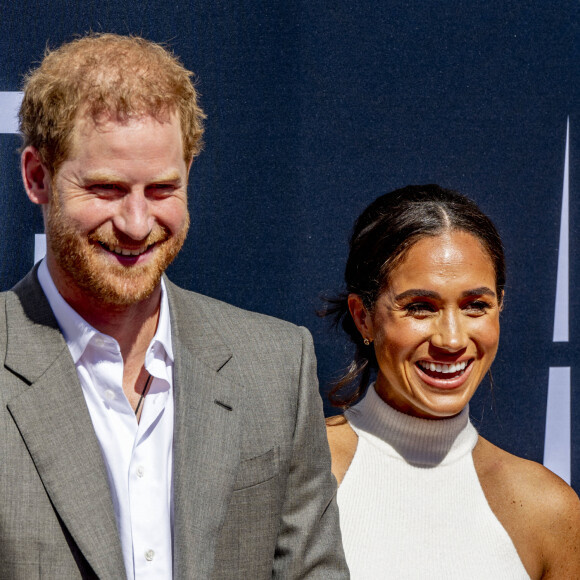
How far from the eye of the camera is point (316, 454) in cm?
185

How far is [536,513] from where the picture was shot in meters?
2.37

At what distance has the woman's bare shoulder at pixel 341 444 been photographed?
95.2 inches

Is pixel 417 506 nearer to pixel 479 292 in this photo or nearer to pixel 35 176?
pixel 479 292

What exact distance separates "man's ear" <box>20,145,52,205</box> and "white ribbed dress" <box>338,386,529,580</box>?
46.3 inches

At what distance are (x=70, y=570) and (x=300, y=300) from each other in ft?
4.33

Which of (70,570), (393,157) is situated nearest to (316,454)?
(70,570)

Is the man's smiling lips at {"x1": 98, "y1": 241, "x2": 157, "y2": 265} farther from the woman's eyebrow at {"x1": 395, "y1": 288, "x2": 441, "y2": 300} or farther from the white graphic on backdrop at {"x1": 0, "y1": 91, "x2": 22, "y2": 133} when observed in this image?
the white graphic on backdrop at {"x1": 0, "y1": 91, "x2": 22, "y2": 133}

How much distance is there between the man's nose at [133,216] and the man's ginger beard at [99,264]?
0.08 feet

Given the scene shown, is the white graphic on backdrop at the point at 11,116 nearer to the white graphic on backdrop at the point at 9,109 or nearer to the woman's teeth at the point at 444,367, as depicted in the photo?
the white graphic on backdrop at the point at 9,109

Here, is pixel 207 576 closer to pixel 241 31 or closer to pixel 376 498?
pixel 376 498

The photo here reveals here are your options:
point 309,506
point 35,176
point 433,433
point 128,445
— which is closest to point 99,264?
point 35,176

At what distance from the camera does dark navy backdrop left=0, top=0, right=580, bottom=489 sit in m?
2.54

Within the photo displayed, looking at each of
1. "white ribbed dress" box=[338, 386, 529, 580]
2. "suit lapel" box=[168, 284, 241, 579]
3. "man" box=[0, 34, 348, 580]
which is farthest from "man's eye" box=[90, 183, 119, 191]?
"white ribbed dress" box=[338, 386, 529, 580]

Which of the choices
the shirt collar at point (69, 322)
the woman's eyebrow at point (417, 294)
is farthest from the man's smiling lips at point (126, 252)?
the woman's eyebrow at point (417, 294)
